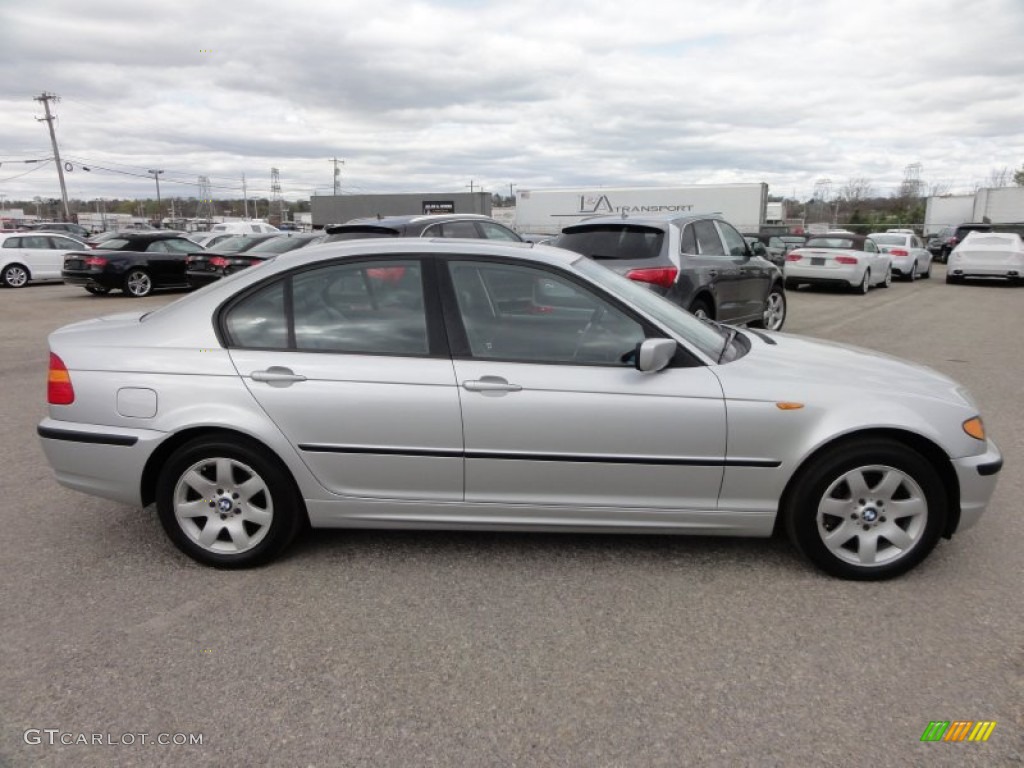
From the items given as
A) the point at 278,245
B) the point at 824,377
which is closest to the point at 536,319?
the point at 824,377

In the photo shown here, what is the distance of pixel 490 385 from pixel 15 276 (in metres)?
20.8

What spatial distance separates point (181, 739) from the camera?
7.87ft

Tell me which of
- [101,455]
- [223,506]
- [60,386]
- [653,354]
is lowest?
[223,506]

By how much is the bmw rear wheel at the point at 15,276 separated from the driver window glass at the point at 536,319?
67.0ft

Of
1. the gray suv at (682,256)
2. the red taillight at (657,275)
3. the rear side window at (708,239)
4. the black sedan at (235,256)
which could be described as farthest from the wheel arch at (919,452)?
the black sedan at (235,256)

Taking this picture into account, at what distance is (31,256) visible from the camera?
19.6m

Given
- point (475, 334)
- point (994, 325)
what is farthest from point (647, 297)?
point (994, 325)

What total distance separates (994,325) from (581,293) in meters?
11.8

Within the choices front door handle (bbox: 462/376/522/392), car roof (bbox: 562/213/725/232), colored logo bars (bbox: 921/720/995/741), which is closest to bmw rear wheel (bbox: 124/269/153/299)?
car roof (bbox: 562/213/725/232)

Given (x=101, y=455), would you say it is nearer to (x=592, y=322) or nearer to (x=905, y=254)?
(x=592, y=322)

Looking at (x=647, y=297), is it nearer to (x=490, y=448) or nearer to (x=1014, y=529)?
(x=490, y=448)

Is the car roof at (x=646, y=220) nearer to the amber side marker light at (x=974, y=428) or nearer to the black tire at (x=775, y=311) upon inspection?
→ the black tire at (x=775, y=311)

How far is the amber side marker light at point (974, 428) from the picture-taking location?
334 cm

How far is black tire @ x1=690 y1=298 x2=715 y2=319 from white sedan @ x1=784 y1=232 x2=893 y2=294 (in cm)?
1082
